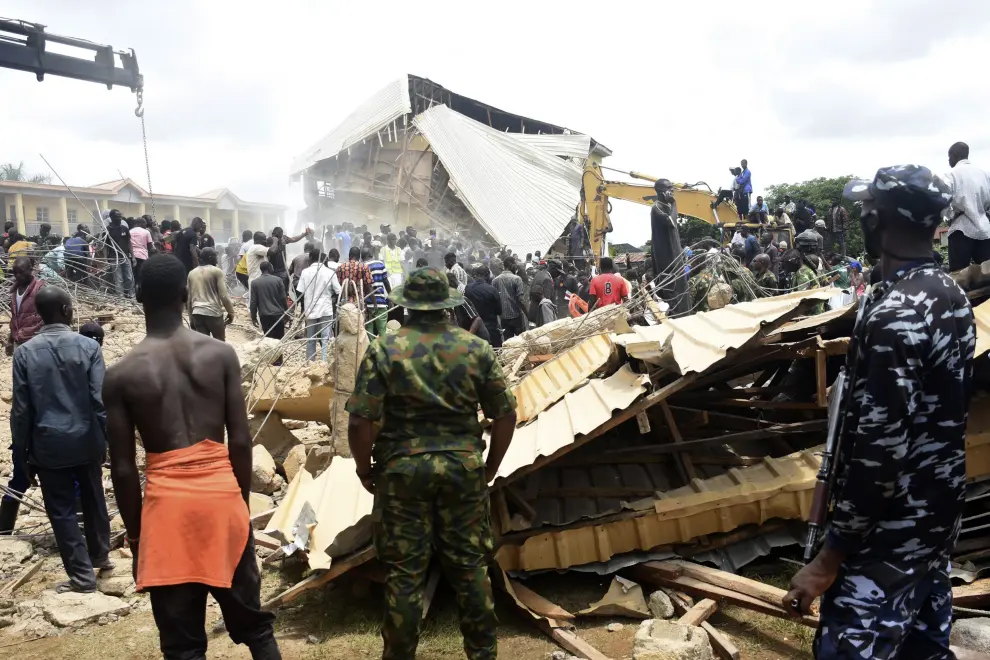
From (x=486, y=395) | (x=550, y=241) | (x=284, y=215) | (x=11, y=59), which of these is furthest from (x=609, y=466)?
(x=284, y=215)

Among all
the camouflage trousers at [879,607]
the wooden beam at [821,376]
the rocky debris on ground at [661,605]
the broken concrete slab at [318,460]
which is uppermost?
the wooden beam at [821,376]

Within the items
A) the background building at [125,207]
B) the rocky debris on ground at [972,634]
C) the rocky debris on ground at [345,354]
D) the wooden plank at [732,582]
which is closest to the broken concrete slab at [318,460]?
the rocky debris on ground at [345,354]

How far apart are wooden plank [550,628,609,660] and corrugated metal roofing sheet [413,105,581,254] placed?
1862 centimetres

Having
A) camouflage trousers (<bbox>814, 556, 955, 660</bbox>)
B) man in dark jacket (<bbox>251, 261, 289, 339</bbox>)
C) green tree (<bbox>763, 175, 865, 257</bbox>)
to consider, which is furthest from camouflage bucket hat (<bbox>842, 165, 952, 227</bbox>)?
green tree (<bbox>763, 175, 865, 257</bbox>)

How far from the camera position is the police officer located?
1.79m

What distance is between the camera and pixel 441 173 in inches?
937

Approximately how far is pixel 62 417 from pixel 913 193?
4.37 metres

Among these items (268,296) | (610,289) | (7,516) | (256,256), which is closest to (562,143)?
(256,256)

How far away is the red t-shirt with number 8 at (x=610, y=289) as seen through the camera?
8898 millimetres

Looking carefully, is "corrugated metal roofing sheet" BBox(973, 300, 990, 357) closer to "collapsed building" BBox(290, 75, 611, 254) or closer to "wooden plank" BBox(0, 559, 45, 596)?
"wooden plank" BBox(0, 559, 45, 596)

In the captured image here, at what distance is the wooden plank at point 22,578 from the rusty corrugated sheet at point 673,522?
298 cm

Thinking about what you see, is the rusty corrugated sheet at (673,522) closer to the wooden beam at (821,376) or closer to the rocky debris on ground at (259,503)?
the wooden beam at (821,376)

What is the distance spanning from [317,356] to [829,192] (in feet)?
108

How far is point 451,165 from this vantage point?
896 inches
